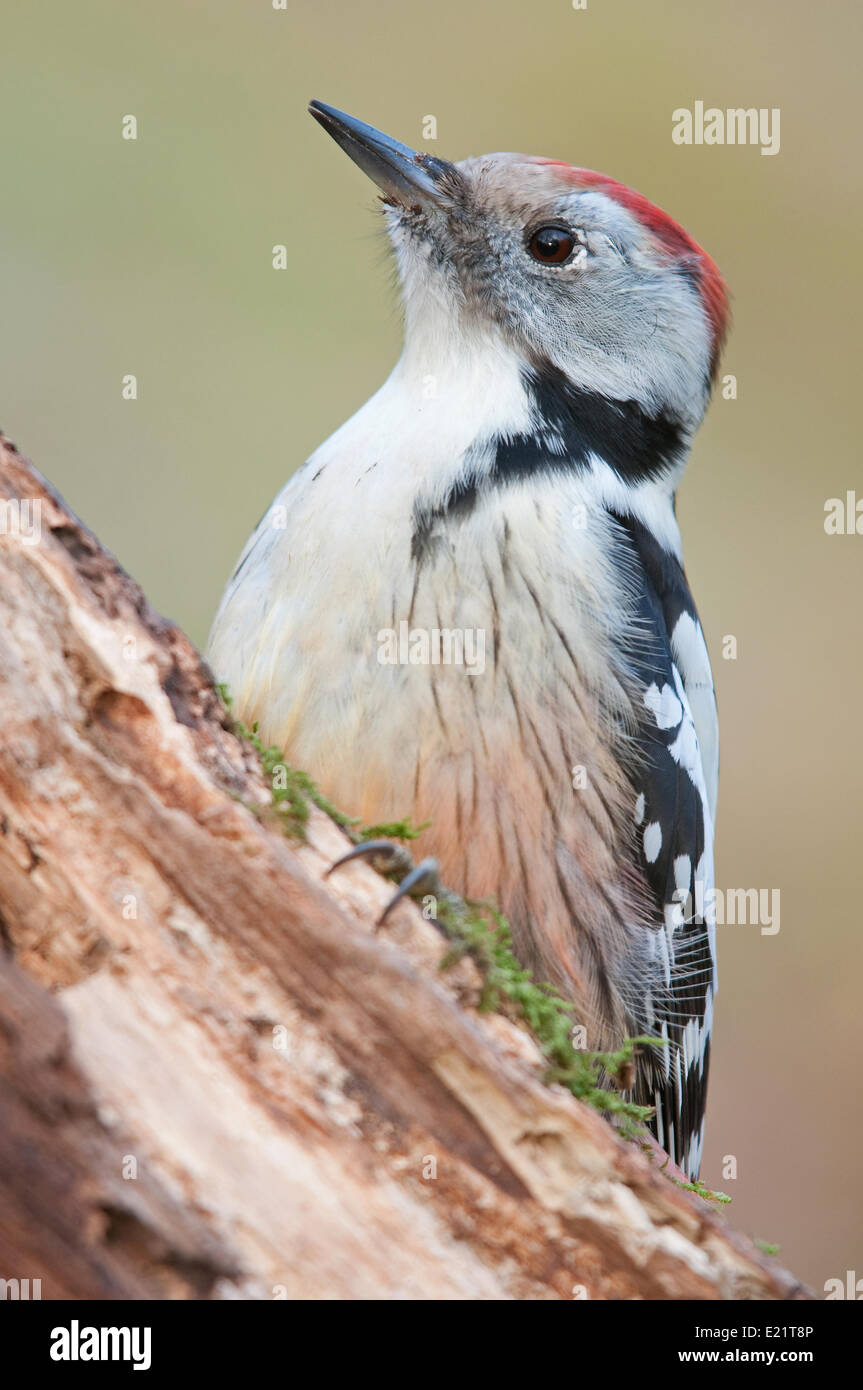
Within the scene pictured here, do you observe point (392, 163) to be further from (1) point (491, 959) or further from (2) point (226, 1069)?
(2) point (226, 1069)

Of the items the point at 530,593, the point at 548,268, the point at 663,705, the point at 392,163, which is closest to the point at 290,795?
the point at 530,593

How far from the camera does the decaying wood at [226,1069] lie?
1435 mm

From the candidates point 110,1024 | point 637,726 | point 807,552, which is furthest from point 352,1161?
point 807,552

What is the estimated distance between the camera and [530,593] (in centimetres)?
247

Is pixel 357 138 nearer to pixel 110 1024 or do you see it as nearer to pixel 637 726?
pixel 637 726

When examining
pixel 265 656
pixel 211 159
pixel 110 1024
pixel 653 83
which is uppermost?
pixel 653 83

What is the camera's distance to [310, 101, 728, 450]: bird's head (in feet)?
9.41

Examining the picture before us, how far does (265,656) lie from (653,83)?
20.7ft

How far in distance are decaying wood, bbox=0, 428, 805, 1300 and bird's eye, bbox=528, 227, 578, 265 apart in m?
1.61

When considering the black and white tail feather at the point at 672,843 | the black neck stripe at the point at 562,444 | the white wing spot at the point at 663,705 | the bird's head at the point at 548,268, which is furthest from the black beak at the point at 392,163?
the white wing spot at the point at 663,705

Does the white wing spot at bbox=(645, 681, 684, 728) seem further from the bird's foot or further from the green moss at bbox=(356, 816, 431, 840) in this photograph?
the bird's foot

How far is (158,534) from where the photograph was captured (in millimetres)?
6043

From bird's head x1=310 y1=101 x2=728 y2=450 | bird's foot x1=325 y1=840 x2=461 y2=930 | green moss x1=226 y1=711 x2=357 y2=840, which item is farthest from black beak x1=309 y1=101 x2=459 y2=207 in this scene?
bird's foot x1=325 y1=840 x2=461 y2=930

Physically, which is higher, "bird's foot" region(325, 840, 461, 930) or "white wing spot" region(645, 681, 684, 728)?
"white wing spot" region(645, 681, 684, 728)
